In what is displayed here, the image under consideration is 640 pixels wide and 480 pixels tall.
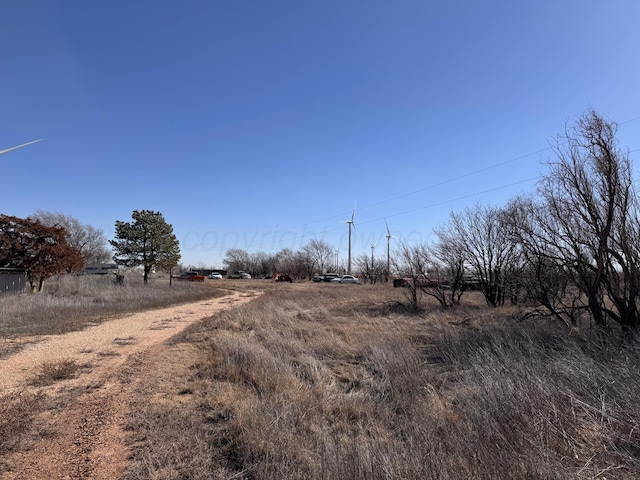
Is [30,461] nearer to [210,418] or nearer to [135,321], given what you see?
[210,418]

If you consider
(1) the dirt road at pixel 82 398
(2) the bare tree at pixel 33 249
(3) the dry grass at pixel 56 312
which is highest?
(2) the bare tree at pixel 33 249

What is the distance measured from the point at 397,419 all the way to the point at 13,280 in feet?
87.1

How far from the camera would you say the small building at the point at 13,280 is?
2203cm

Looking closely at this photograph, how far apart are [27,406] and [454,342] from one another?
9.15 m

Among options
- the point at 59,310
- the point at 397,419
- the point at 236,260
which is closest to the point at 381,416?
the point at 397,419

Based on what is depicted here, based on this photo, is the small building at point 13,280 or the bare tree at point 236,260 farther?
the bare tree at point 236,260

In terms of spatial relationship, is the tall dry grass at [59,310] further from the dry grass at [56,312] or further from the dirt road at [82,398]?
the dirt road at [82,398]

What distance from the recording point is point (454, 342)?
10.0 meters

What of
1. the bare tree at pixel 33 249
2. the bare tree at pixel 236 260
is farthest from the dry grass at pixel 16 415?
the bare tree at pixel 236 260

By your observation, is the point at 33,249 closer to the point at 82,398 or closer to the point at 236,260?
the point at 82,398

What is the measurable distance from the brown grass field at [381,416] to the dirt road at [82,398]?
0.81ft

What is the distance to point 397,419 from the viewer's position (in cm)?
522

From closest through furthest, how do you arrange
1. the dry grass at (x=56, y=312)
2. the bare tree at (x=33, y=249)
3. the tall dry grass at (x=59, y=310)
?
the dry grass at (x=56, y=312), the tall dry grass at (x=59, y=310), the bare tree at (x=33, y=249)

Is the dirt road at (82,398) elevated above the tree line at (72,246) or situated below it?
below
